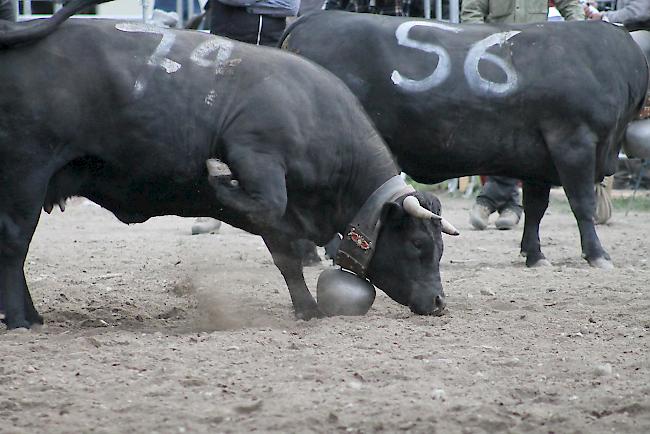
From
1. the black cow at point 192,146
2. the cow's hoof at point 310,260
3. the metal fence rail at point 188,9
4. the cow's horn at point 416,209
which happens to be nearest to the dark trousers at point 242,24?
the cow's hoof at point 310,260

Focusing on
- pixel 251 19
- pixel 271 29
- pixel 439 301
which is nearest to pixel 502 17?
pixel 271 29

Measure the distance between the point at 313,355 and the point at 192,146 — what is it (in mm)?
1411

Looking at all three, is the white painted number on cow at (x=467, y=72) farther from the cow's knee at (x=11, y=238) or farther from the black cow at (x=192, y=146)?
the cow's knee at (x=11, y=238)

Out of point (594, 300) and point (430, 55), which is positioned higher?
point (430, 55)

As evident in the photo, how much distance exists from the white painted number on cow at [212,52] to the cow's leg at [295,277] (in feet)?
3.06

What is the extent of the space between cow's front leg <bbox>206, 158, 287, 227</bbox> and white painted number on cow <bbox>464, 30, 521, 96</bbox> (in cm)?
248

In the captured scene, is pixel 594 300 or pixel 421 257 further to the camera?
pixel 594 300

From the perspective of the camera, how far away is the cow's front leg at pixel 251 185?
591 cm

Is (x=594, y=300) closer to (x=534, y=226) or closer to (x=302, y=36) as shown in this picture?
(x=534, y=226)

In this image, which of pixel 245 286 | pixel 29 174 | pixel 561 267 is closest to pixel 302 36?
pixel 245 286

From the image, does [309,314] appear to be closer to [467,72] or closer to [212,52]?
[212,52]

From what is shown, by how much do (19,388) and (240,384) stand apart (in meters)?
0.83

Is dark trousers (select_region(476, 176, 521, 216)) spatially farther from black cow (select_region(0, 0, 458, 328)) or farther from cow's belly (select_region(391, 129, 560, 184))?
black cow (select_region(0, 0, 458, 328))

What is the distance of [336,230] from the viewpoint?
254 inches
